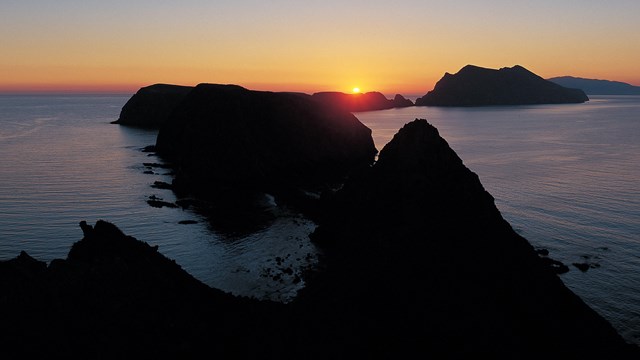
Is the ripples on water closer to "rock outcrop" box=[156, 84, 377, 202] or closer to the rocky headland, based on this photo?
the rocky headland

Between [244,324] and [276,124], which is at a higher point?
[276,124]

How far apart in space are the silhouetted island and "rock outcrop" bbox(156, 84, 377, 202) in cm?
4965

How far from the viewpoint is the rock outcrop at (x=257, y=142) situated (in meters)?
90.5

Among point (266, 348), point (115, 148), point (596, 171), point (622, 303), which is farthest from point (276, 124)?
point (266, 348)

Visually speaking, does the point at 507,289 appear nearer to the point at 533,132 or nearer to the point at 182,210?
the point at 182,210

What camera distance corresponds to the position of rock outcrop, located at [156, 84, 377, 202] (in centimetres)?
9050

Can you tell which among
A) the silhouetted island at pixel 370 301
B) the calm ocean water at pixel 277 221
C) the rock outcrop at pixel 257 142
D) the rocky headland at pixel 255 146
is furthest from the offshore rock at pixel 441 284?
the rock outcrop at pixel 257 142

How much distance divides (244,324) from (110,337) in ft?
22.3

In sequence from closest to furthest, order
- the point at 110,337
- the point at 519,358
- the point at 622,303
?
the point at 110,337 < the point at 519,358 < the point at 622,303

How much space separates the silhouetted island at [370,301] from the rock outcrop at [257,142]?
4965cm

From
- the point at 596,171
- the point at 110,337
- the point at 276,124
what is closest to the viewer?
the point at 110,337

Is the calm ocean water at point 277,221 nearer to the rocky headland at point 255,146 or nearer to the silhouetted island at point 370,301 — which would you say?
the rocky headland at point 255,146

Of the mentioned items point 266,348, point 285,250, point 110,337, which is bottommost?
point 285,250

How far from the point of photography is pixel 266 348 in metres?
22.5
